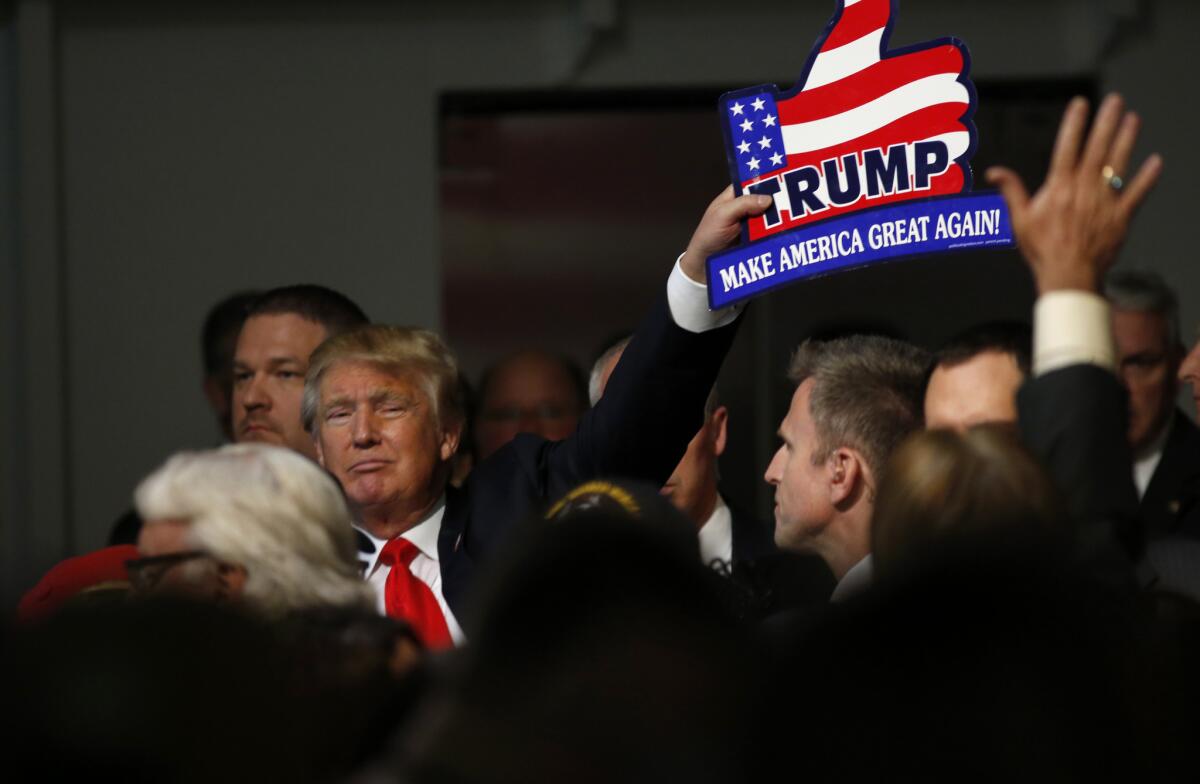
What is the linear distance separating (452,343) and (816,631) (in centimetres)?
501

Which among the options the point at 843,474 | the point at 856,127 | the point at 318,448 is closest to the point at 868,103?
the point at 856,127

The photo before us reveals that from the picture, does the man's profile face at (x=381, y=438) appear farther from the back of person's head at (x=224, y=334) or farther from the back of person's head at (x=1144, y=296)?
the back of person's head at (x=1144, y=296)

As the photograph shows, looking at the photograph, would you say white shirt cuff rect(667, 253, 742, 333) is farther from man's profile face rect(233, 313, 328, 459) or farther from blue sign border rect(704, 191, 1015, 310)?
man's profile face rect(233, 313, 328, 459)

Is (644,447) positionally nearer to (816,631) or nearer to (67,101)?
(816,631)

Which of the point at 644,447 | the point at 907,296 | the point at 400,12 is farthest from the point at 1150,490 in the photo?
the point at 400,12

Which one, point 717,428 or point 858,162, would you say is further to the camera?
point 717,428

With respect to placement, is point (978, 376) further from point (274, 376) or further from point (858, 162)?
point (274, 376)

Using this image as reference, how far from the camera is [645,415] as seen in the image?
3270 millimetres

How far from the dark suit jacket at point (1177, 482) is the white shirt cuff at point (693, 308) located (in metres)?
1.08

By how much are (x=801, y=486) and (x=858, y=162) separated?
0.56 meters

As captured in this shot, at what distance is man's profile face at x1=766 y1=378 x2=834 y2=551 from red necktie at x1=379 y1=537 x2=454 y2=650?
60 centimetres

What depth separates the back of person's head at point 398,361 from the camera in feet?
12.1

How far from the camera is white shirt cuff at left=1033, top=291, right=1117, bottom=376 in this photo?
2098 mm

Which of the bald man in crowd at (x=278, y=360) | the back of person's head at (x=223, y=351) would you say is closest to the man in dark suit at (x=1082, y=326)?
the bald man in crowd at (x=278, y=360)
